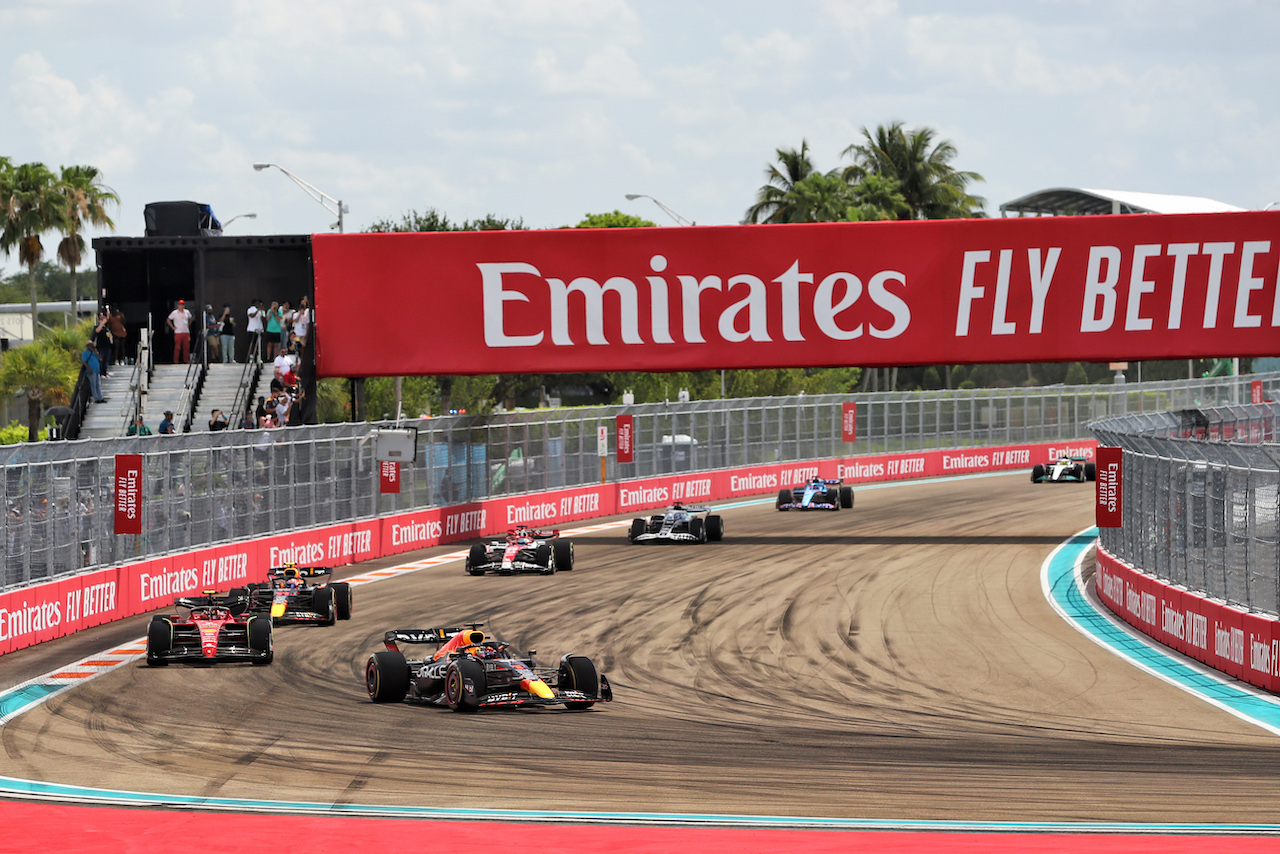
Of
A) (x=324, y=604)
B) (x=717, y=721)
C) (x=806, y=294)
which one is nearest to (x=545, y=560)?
(x=324, y=604)

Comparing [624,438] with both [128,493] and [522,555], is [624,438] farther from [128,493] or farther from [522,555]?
[128,493]

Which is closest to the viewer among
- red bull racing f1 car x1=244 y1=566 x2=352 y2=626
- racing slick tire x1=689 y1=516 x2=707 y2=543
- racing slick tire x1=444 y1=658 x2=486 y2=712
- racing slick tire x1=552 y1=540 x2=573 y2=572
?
racing slick tire x1=444 y1=658 x2=486 y2=712

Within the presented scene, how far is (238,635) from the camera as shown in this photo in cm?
1959

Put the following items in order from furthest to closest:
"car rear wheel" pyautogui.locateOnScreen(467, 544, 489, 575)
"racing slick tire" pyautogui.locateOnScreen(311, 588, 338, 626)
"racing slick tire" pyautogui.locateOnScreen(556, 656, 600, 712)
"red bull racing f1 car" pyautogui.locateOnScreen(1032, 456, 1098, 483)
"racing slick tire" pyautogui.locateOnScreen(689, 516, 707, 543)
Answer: "red bull racing f1 car" pyautogui.locateOnScreen(1032, 456, 1098, 483) < "racing slick tire" pyautogui.locateOnScreen(689, 516, 707, 543) < "car rear wheel" pyautogui.locateOnScreen(467, 544, 489, 575) < "racing slick tire" pyautogui.locateOnScreen(311, 588, 338, 626) < "racing slick tire" pyautogui.locateOnScreen(556, 656, 600, 712)

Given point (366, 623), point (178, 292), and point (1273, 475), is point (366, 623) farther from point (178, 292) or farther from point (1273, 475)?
point (178, 292)

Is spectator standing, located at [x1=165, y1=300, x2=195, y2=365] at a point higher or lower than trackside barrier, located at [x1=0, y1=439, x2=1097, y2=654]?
higher

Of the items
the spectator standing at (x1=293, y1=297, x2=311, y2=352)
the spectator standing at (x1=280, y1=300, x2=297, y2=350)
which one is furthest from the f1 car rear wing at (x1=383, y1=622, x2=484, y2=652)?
the spectator standing at (x1=280, y1=300, x2=297, y2=350)

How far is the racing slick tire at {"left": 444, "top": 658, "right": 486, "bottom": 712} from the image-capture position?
16.2 m

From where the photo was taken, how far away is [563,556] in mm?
29375

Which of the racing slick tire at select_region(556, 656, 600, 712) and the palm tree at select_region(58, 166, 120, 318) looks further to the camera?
the palm tree at select_region(58, 166, 120, 318)

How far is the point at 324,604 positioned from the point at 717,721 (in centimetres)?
893

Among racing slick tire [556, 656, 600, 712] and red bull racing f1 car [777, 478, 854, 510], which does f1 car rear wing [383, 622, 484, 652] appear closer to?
racing slick tire [556, 656, 600, 712]

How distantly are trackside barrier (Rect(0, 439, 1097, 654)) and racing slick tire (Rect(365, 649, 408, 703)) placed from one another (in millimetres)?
6224

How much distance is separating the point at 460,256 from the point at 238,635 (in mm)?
14335
